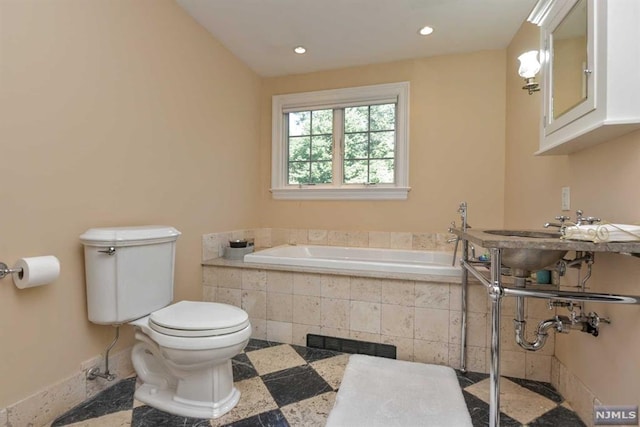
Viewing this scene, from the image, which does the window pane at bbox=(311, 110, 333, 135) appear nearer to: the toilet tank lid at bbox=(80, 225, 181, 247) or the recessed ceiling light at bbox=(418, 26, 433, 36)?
the recessed ceiling light at bbox=(418, 26, 433, 36)

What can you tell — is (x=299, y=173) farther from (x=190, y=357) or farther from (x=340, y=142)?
(x=190, y=357)

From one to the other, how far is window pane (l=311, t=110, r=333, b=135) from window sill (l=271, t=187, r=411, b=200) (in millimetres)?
591

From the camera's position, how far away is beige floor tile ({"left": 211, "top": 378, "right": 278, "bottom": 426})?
142 cm

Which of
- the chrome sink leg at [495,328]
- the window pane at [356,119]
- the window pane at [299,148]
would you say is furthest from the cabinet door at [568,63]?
the window pane at [299,148]

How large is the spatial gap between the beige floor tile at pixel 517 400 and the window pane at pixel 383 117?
2164mm

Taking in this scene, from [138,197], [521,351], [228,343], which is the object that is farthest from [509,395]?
[138,197]

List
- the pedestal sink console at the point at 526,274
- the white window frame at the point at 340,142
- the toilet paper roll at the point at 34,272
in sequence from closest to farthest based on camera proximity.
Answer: the pedestal sink console at the point at 526,274, the toilet paper roll at the point at 34,272, the white window frame at the point at 340,142

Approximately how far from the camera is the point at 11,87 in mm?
1245

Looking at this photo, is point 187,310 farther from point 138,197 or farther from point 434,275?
point 434,275

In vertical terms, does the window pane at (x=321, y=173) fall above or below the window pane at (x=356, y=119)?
below

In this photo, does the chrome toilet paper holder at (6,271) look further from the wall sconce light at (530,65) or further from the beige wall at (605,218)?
the wall sconce light at (530,65)

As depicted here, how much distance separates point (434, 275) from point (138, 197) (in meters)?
1.87

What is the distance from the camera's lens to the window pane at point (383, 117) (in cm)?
293

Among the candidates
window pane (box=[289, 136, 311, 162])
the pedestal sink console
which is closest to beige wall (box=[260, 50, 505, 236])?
window pane (box=[289, 136, 311, 162])
